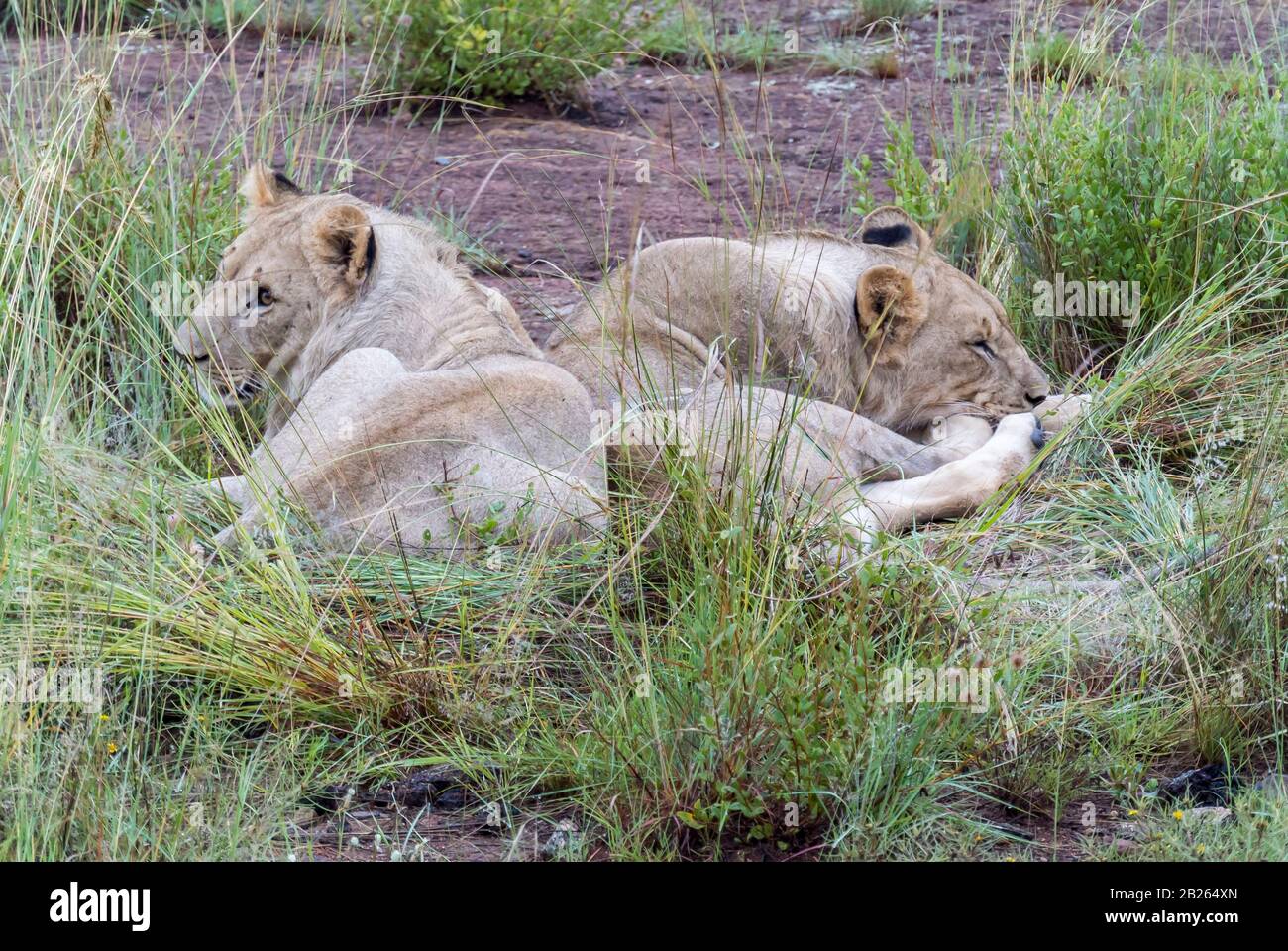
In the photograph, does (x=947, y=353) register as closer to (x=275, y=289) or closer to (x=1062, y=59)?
(x=1062, y=59)

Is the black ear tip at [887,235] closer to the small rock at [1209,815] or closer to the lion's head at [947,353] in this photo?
the lion's head at [947,353]

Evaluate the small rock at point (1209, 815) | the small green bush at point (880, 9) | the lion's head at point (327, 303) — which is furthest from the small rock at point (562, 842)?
the small green bush at point (880, 9)

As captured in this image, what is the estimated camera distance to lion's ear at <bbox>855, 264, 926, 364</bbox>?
5.68 metres

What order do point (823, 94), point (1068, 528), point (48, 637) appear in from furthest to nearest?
point (823, 94)
point (1068, 528)
point (48, 637)

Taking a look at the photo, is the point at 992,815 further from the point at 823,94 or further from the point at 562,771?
the point at 823,94

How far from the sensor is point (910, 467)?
5.61 m

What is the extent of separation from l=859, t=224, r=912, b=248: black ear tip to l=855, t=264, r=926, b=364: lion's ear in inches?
18.3

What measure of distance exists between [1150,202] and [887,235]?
1.12 m

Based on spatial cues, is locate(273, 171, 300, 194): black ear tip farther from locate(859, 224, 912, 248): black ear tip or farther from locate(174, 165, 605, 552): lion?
locate(859, 224, 912, 248): black ear tip

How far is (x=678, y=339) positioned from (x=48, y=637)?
258 cm

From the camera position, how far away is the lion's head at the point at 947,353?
5906 mm

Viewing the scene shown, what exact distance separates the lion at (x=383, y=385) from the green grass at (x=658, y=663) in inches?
6.7

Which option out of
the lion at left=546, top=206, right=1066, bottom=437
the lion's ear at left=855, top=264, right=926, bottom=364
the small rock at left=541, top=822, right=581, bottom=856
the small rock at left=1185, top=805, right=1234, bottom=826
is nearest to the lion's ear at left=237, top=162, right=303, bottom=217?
the lion at left=546, top=206, right=1066, bottom=437
